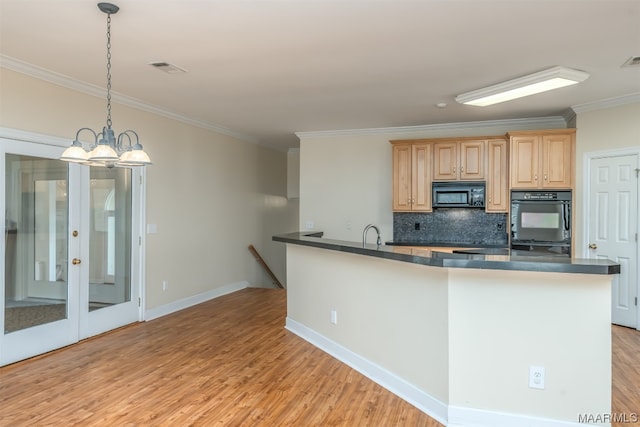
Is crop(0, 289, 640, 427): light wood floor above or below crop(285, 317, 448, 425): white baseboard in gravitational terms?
below

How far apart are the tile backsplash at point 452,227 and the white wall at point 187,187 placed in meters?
2.77

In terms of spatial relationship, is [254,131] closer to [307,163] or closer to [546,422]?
[307,163]

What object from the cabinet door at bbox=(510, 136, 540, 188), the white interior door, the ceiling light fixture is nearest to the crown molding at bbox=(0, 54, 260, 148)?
the ceiling light fixture

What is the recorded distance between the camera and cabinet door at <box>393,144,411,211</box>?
607 cm

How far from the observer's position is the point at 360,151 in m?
6.73

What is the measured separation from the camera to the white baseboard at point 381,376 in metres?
2.79

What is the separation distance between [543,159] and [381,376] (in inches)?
146

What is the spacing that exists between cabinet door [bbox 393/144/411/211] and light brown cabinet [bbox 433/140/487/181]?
38 cm

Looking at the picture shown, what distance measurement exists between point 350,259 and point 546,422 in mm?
1835

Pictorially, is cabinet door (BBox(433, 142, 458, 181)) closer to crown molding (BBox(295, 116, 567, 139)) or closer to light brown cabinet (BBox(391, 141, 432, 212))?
light brown cabinet (BBox(391, 141, 432, 212))

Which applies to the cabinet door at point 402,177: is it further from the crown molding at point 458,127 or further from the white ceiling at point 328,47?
the white ceiling at point 328,47

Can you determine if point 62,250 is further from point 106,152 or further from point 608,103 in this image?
point 608,103

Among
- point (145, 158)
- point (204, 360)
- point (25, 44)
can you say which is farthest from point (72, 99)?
point (204, 360)

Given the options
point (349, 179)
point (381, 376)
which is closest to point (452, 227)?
point (349, 179)
